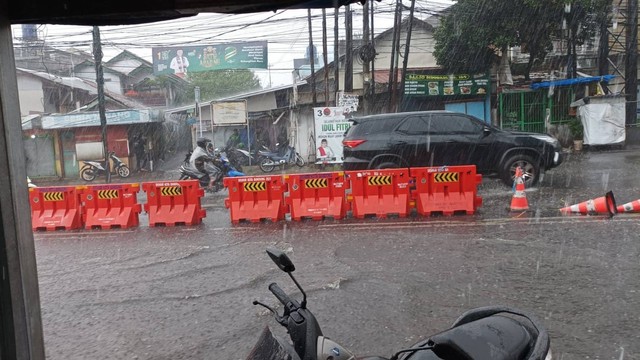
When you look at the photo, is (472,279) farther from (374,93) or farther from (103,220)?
(374,93)

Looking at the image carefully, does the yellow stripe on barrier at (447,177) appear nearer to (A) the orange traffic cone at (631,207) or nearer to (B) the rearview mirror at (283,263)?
(A) the orange traffic cone at (631,207)

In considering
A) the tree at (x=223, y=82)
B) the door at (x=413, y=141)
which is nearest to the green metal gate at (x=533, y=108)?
the door at (x=413, y=141)

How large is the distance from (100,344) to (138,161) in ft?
80.9

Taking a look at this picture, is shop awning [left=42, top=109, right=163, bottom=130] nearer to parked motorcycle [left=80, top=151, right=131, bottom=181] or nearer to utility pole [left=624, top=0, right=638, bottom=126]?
parked motorcycle [left=80, top=151, right=131, bottom=181]

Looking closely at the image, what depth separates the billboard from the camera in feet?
80.8

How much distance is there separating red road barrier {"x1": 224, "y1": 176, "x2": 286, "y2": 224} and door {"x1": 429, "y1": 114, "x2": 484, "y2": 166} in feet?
14.1

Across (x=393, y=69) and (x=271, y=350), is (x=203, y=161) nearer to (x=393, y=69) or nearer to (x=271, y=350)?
(x=393, y=69)

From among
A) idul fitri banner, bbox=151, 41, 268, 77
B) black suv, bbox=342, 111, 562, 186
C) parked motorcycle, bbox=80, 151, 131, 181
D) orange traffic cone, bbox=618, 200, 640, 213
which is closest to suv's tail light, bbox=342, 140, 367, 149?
black suv, bbox=342, 111, 562, 186

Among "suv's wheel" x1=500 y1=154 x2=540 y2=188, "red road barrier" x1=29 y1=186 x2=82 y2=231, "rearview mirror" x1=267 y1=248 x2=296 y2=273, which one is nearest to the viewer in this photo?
"rearview mirror" x1=267 y1=248 x2=296 y2=273

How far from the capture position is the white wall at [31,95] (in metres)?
30.2

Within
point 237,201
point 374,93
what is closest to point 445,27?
point 374,93

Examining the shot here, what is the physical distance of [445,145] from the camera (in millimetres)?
12766

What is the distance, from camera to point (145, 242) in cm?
916

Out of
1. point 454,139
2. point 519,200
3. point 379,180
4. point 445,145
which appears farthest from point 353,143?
point 519,200
